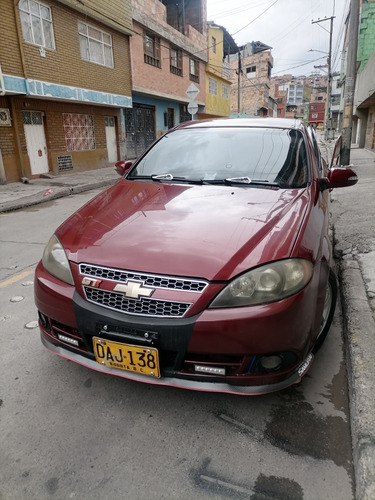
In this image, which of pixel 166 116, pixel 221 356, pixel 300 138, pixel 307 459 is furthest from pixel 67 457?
pixel 166 116

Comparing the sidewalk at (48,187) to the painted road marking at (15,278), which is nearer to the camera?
the painted road marking at (15,278)

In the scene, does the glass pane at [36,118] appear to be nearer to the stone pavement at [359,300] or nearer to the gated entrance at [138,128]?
the stone pavement at [359,300]

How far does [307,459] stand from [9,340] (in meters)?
2.16

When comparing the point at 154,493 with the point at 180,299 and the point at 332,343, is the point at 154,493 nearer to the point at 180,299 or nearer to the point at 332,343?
the point at 180,299

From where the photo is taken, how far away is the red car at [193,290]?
5.46ft

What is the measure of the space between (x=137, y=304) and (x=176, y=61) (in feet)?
69.5

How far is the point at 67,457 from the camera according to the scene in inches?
67.9

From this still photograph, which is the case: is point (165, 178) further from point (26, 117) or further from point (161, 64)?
point (161, 64)

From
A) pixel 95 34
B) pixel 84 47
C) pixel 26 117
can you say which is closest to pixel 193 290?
pixel 26 117

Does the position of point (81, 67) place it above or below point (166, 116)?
above

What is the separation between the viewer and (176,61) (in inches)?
787

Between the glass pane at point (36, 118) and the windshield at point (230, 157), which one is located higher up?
the glass pane at point (36, 118)

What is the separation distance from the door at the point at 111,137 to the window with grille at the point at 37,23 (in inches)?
169

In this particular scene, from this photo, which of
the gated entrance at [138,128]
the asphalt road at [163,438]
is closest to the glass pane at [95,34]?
the gated entrance at [138,128]
